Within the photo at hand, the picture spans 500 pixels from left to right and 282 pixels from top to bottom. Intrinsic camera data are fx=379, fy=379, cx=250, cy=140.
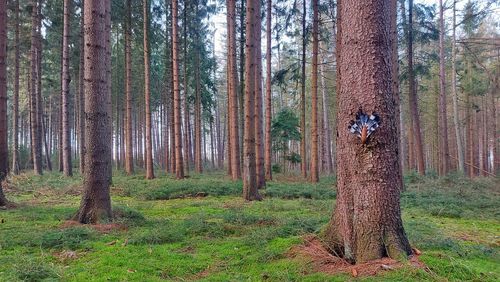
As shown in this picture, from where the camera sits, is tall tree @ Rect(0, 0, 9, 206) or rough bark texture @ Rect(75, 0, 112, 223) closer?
rough bark texture @ Rect(75, 0, 112, 223)

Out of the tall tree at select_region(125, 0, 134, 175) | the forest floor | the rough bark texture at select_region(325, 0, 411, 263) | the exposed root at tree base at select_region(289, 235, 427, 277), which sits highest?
the tall tree at select_region(125, 0, 134, 175)

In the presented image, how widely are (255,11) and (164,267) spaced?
27.7ft

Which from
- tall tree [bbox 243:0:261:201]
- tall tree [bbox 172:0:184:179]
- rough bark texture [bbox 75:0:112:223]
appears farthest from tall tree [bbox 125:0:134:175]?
rough bark texture [bbox 75:0:112:223]

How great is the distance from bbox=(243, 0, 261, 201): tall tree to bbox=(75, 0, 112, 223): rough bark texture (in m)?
3.95

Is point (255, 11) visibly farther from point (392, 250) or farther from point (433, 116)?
point (433, 116)

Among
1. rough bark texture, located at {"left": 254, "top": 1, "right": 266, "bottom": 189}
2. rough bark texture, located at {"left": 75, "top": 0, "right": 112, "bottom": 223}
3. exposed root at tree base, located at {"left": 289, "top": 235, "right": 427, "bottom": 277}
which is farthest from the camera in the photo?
rough bark texture, located at {"left": 254, "top": 1, "right": 266, "bottom": 189}

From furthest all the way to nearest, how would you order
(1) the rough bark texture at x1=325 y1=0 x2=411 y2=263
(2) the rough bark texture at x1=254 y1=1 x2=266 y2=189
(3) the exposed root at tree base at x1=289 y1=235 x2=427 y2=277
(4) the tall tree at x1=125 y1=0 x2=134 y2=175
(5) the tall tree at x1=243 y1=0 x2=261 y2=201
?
(4) the tall tree at x1=125 y1=0 x2=134 y2=175 < (2) the rough bark texture at x1=254 y1=1 x2=266 y2=189 < (5) the tall tree at x1=243 y1=0 x2=261 y2=201 < (1) the rough bark texture at x1=325 y1=0 x2=411 y2=263 < (3) the exposed root at tree base at x1=289 y1=235 x2=427 y2=277

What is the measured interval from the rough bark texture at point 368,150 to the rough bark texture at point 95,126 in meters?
4.43

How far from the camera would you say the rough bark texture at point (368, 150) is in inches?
148

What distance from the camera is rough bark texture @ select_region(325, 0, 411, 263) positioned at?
375cm

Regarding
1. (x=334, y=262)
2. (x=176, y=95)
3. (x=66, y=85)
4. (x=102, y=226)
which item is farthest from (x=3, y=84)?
(x=334, y=262)

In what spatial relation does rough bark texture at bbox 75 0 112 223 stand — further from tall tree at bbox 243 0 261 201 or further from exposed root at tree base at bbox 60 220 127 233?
tall tree at bbox 243 0 261 201

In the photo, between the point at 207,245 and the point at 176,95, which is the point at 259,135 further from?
the point at 207,245

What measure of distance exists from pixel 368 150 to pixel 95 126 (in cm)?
504
